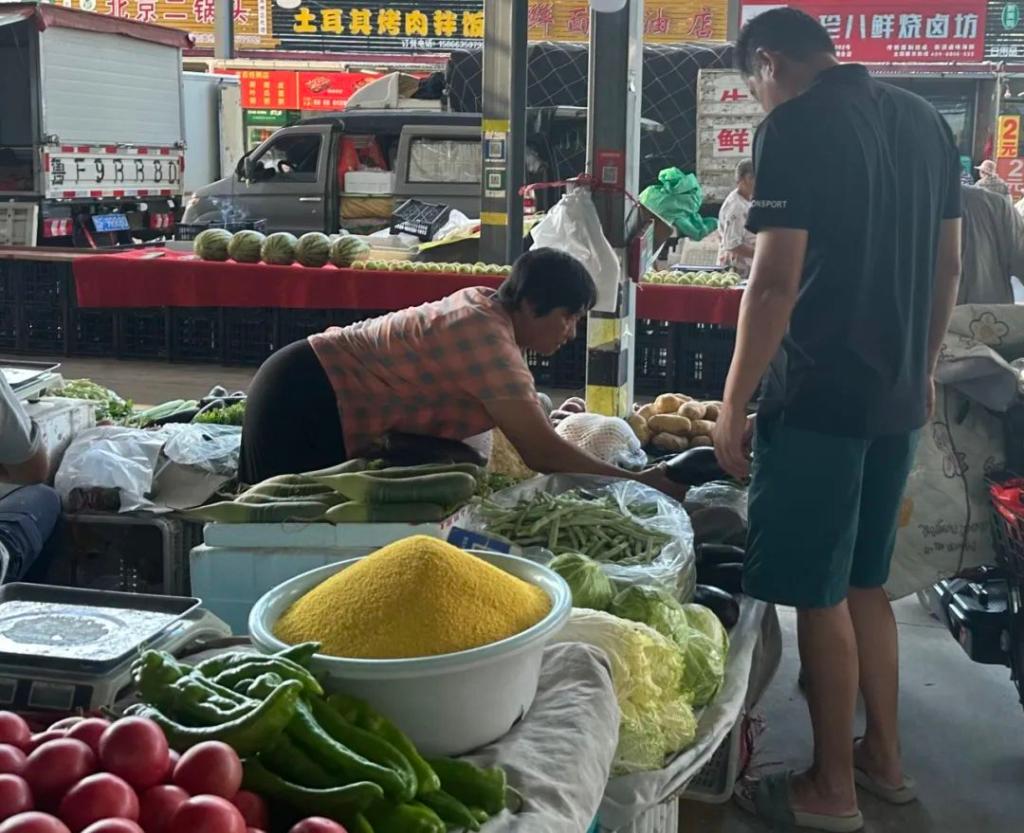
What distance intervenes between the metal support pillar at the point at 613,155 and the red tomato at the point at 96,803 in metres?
4.30

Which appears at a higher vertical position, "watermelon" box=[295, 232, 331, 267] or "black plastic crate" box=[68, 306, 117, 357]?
"watermelon" box=[295, 232, 331, 267]

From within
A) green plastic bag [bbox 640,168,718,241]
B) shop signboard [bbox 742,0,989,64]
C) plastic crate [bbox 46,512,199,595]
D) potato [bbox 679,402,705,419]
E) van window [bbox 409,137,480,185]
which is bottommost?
plastic crate [bbox 46,512,199,595]

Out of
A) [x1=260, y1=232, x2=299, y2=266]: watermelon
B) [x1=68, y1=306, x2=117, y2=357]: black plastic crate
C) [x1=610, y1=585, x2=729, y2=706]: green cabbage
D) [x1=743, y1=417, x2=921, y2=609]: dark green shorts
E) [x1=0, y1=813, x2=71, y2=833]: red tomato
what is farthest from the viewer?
[x1=68, y1=306, x2=117, y2=357]: black plastic crate

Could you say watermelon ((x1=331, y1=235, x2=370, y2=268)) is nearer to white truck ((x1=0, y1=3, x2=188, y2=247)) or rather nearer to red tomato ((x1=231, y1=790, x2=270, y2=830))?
white truck ((x1=0, y1=3, x2=188, y2=247))

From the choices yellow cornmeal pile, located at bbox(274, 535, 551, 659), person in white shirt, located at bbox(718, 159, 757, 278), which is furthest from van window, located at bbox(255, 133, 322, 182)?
yellow cornmeal pile, located at bbox(274, 535, 551, 659)

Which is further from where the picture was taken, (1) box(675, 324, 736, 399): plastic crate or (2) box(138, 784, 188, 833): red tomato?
(1) box(675, 324, 736, 399): plastic crate

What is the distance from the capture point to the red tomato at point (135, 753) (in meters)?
1.33

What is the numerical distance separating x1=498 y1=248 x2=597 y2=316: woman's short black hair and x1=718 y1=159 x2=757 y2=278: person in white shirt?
5.11 metres

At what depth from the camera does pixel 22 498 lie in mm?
3746

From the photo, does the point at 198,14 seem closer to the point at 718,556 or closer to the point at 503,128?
the point at 503,128

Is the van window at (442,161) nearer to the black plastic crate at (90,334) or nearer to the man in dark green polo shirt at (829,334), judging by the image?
the black plastic crate at (90,334)

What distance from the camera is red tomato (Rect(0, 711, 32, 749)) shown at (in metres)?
1.43

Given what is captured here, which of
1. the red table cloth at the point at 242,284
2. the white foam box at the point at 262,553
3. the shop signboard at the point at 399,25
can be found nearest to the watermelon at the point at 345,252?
the red table cloth at the point at 242,284

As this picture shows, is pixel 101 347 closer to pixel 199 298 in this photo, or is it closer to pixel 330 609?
Result: pixel 199 298
